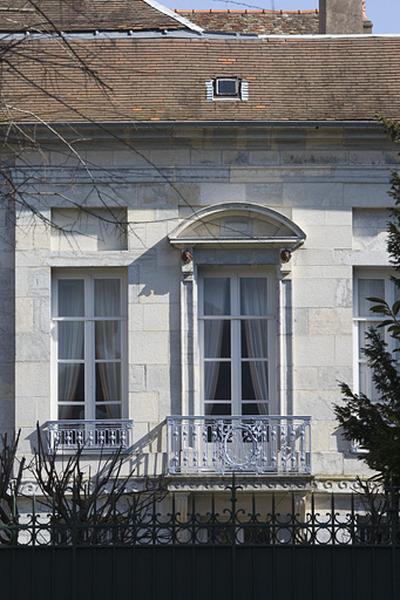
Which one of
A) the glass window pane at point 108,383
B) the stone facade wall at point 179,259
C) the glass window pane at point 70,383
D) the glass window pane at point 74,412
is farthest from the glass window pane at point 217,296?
the glass window pane at point 74,412

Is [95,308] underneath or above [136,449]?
above

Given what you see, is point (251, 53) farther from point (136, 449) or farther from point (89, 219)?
point (136, 449)

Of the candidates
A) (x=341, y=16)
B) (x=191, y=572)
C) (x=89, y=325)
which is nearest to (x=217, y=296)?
(x=89, y=325)

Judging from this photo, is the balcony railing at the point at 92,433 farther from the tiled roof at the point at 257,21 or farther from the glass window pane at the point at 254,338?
the tiled roof at the point at 257,21

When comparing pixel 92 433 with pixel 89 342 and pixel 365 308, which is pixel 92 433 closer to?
pixel 89 342

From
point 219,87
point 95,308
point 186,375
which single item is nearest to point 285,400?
point 186,375

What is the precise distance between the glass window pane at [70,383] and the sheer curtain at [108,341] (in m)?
0.22

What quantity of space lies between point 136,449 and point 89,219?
9.52ft

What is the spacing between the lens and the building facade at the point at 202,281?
73.2 feet

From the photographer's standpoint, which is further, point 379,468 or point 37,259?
point 37,259

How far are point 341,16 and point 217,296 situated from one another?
532cm

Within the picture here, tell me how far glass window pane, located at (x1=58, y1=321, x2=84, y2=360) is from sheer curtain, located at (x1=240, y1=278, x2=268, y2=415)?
208 cm

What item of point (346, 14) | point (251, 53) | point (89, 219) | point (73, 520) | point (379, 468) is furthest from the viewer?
point (346, 14)

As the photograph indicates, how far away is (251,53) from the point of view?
23.9 meters
